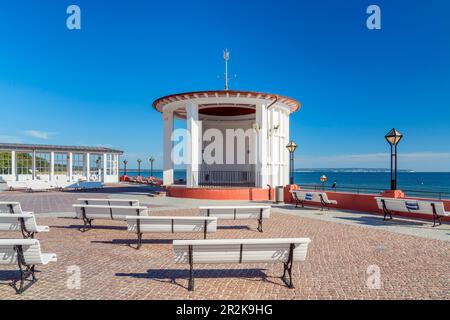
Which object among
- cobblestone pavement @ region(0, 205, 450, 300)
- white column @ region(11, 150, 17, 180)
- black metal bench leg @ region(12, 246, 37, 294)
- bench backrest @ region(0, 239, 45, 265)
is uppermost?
white column @ region(11, 150, 17, 180)

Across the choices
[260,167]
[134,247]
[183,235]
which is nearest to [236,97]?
[260,167]

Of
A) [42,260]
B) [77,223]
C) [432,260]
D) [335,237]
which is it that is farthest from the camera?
[77,223]

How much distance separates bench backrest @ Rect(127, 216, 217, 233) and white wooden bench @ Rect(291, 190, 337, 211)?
7.49 metres

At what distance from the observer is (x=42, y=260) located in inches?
171

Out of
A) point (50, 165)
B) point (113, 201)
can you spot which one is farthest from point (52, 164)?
point (113, 201)

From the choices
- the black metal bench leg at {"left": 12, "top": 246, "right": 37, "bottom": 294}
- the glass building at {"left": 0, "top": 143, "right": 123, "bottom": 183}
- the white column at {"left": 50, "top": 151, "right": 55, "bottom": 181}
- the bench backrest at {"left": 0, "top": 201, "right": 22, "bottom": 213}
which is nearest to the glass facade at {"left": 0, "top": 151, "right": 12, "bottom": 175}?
the glass building at {"left": 0, "top": 143, "right": 123, "bottom": 183}

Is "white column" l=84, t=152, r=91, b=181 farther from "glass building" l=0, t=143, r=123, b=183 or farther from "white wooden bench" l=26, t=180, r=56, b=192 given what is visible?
"white wooden bench" l=26, t=180, r=56, b=192

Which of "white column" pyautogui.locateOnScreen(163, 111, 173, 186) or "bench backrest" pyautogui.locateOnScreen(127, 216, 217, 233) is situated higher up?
"white column" pyautogui.locateOnScreen(163, 111, 173, 186)

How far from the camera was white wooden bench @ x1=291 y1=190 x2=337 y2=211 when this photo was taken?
12664 millimetres

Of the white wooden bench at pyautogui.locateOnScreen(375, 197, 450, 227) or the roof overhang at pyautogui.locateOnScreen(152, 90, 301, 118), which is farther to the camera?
the roof overhang at pyautogui.locateOnScreen(152, 90, 301, 118)

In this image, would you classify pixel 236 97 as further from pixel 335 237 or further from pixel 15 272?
pixel 15 272

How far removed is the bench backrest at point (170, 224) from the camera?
21.3ft

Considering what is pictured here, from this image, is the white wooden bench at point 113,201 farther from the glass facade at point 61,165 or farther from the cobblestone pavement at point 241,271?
the glass facade at point 61,165
